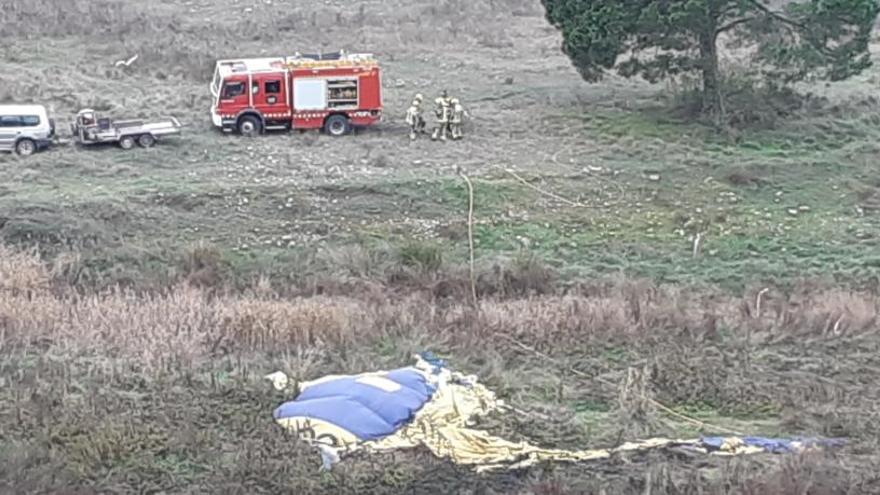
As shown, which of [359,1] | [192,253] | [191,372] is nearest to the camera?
[191,372]

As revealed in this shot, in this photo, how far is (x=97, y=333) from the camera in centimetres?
1538

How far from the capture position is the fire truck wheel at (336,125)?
26547 millimetres

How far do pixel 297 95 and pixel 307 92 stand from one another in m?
0.21

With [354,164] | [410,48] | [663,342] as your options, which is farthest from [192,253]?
[410,48]

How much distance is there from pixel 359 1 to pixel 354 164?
739 inches

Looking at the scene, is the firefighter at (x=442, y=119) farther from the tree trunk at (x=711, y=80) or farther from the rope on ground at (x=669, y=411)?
the rope on ground at (x=669, y=411)

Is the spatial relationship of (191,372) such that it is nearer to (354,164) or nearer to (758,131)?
(354,164)

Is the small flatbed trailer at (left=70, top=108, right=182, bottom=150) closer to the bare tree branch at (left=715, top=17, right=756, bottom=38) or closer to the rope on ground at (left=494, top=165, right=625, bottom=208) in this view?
the rope on ground at (left=494, top=165, right=625, bottom=208)

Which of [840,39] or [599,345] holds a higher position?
[840,39]

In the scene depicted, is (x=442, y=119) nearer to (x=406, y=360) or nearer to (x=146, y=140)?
(x=146, y=140)

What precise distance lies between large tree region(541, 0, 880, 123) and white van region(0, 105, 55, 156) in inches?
414

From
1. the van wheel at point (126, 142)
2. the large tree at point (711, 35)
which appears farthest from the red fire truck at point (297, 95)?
the large tree at point (711, 35)

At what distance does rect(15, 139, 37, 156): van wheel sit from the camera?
24422 mm

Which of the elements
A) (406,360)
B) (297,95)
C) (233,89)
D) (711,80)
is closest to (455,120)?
(297,95)
